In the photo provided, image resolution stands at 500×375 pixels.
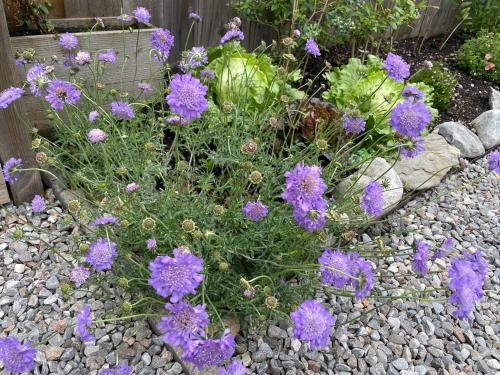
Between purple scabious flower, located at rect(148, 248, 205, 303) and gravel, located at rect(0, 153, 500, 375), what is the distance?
691 mm

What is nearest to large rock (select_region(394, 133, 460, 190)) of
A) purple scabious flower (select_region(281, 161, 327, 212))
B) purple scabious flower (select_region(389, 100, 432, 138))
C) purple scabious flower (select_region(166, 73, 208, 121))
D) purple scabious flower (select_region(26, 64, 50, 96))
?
purple scabious flower (select_region(389, 100, 432, 138))

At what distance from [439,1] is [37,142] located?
19.3 ft

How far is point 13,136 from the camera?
99.5 inches

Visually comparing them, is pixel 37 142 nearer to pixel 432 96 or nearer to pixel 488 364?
pixel 488 364

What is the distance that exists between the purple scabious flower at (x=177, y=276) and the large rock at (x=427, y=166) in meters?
2.32

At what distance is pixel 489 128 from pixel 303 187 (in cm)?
343

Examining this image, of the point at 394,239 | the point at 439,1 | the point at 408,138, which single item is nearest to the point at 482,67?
the point at 439,1

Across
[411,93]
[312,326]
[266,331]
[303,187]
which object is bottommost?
[266,331]

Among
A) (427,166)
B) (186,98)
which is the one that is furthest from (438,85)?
(186,98)

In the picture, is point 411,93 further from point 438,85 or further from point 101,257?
point 438,85

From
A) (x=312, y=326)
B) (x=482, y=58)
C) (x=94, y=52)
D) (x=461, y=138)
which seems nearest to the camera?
(x=312, y=326)

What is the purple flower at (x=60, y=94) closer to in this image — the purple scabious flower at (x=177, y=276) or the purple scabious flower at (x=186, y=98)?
the purple scabious flower at (x=186, y=98)

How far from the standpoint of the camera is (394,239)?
9.95 ft

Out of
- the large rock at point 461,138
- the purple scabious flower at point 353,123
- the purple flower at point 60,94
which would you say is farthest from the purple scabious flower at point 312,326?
the large rock at point 461,138
